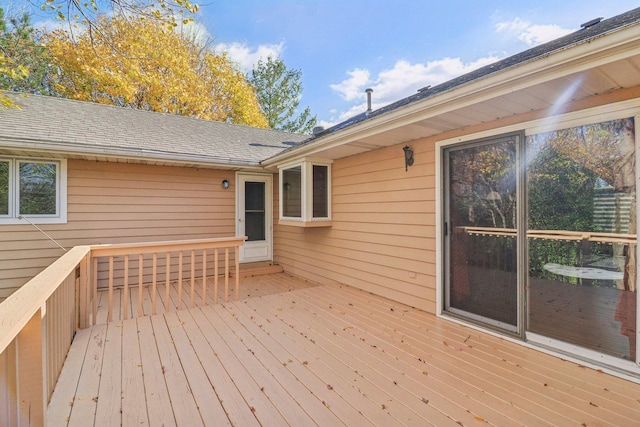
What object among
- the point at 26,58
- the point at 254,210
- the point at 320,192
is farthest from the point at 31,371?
the point at 26,58

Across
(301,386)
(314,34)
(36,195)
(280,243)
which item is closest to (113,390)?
A: (301,386)

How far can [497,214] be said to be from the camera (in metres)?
2.92

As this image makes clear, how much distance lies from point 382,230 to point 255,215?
3226 mm

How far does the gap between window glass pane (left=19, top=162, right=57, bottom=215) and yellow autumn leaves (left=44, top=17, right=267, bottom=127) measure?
5219mm

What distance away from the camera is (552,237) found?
102 inches

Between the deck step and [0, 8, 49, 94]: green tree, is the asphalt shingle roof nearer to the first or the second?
the deck step

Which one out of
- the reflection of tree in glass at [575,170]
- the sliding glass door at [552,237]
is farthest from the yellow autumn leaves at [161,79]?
the reflection of tree in glass at [575,170]

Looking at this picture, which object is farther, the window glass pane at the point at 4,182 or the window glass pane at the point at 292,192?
the window glass pane at the point at 292,192

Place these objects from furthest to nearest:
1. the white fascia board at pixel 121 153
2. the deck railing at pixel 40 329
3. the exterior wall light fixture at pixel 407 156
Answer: the white fascia board at pixel 121 153 → the exterior wall light fixture at pixel 407 156 → the deck railing at pixel 40 329

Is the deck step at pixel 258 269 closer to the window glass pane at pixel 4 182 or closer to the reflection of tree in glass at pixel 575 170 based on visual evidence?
the window glass pane at pixel 4 182

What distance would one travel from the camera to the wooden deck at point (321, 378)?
5.87 feet

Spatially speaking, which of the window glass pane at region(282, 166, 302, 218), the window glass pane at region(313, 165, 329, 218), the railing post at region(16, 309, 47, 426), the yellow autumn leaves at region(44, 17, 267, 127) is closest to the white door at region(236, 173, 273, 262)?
the window glass pane at region(282, 166, 302, 218)

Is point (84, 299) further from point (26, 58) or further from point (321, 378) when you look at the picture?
point (26, 58)

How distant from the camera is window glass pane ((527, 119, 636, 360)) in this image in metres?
2.23
